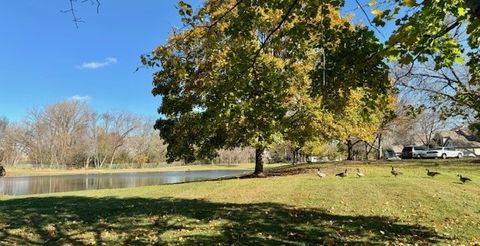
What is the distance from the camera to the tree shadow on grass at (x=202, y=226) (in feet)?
30.1

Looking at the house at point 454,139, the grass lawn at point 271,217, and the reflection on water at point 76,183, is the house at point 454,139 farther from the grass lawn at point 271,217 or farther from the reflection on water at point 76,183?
the grass lawn at point 271,217

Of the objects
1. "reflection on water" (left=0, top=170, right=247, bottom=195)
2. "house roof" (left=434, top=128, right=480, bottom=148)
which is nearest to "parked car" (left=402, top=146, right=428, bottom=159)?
"reflection on water" (left=0, top=170, right=247, bottom=195)

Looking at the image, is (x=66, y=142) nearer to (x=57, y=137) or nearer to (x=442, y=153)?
(x=57, y=137)

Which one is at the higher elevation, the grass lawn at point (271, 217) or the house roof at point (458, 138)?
the house roof at point (458, 138)

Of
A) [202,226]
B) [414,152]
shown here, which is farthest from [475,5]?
[414,152]

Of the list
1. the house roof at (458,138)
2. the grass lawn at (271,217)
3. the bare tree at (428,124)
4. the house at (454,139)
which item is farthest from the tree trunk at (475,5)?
the house roof at (458,138)

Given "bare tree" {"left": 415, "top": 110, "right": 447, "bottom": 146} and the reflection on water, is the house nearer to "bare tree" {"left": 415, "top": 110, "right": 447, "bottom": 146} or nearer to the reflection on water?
"bare tree" {"left": 415, "top": 110, "right": 447, "bottom": 146}

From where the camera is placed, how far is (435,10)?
270 inches

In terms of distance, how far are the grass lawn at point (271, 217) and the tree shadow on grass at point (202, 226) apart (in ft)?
0.07

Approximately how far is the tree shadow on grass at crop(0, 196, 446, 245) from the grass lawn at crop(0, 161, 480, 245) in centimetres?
2

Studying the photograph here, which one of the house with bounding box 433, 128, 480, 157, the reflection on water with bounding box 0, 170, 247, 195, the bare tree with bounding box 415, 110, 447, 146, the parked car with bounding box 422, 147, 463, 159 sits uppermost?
the bare tree with bounding box 415, 110, 447, 146

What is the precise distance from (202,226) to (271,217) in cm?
186

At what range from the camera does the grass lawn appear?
935 centimetres

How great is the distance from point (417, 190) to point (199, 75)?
11759 millimetres
